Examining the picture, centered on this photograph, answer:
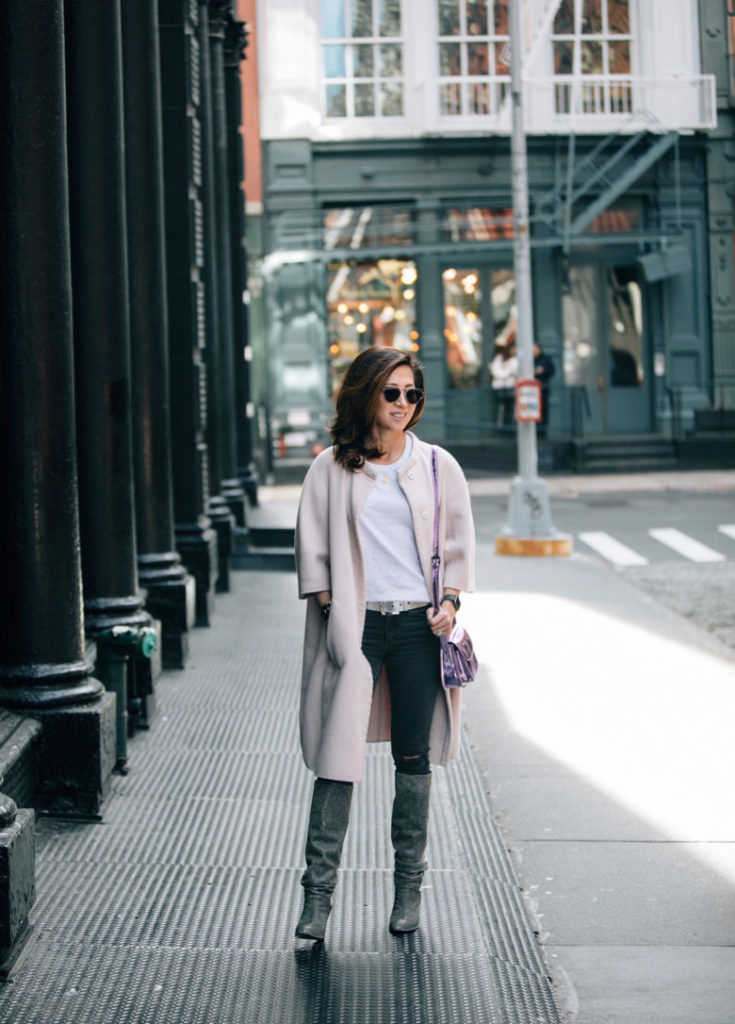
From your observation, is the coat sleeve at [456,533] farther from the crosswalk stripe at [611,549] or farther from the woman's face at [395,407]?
the crosswalk stripe at [611,549]

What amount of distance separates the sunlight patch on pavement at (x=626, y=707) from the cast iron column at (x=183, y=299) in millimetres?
2120

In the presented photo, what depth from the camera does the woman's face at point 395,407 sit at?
4.34 metres

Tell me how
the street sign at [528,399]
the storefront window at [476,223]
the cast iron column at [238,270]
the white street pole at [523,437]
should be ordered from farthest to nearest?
the storefront window at [476,223], the cast iron column at [238,270], the street sign at [528,399], the white street pole at [523,437]

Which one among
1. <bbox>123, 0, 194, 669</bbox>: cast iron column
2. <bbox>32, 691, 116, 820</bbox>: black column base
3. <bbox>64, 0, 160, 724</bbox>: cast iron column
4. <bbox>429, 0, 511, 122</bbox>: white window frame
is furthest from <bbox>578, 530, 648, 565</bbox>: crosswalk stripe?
<bbox>429, 0, 511, 122</bbox>: white window frame

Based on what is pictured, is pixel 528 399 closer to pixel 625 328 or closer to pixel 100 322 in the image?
pixel 100 322

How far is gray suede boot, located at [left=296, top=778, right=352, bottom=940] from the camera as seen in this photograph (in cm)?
427

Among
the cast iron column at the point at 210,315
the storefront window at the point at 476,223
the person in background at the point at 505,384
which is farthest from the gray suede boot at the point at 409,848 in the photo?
the storefront window at the point at 476,223

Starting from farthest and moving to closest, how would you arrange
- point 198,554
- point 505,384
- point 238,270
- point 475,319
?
point 475,319
point 505,384
point 238,270
point 198,554

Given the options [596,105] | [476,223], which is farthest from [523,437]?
[596,105]

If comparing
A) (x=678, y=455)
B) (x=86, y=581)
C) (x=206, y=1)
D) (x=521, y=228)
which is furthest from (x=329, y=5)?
(x=86, y=581)

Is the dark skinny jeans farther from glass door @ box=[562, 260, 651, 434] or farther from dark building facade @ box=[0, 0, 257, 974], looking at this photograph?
glass door @ box=[562, 260, 651, 434]

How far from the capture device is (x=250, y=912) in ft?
15.0

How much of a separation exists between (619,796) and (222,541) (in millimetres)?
6141

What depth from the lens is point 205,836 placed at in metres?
5.47
